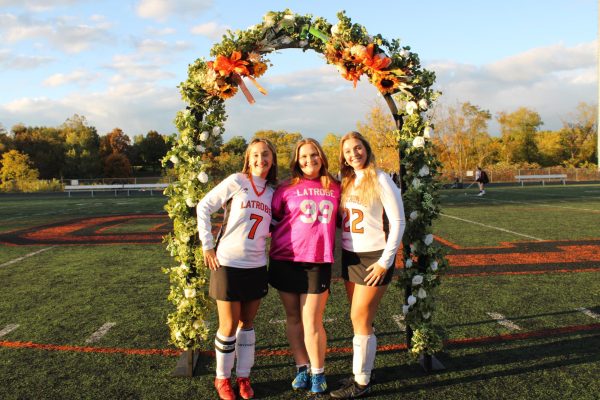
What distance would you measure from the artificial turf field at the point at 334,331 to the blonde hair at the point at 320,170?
1348mm

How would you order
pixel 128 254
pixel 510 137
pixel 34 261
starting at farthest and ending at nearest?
pixel 510 137 → pixel 128 254 → pixel 34 261

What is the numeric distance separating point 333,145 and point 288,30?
1755 inches

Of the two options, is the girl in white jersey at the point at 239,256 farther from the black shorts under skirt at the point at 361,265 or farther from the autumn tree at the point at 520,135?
the autumn tree at the point at 520,135

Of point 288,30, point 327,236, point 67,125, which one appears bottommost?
point 327,236

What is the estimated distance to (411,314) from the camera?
406 cm

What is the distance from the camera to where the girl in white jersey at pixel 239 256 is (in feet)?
11.2

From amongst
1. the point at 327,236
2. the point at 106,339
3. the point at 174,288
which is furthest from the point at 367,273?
the point at 106,339

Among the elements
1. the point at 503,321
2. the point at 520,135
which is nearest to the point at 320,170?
the point at 503,321

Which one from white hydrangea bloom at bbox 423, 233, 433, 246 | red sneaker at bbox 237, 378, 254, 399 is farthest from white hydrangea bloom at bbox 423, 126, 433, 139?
red sneaker at bbox 237, 378, 254, 399

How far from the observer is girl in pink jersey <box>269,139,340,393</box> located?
3.36m

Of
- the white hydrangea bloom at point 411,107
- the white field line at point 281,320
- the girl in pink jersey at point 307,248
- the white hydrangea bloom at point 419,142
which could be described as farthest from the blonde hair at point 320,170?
the white field line at point 281,320

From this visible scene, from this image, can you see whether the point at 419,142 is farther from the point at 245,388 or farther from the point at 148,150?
the point at 148,150

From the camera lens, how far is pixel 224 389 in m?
3.46

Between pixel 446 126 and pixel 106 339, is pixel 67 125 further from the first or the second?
pixel 106 339
